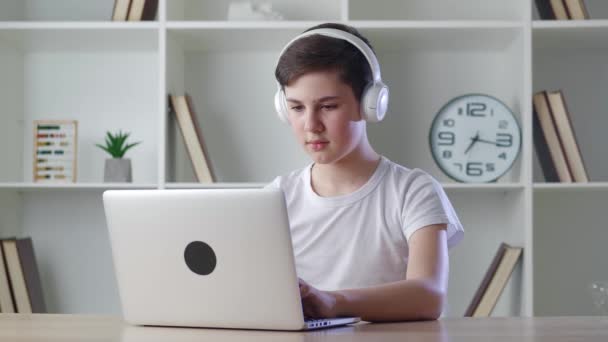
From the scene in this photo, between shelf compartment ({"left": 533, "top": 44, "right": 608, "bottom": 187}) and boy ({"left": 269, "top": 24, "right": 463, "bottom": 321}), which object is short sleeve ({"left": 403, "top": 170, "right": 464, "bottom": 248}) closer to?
boy ({"left": 269, "top": 24, "right": 463, "bottom": 321})

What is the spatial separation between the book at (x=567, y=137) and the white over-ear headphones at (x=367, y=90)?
3.52 feet

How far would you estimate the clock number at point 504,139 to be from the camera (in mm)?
2621

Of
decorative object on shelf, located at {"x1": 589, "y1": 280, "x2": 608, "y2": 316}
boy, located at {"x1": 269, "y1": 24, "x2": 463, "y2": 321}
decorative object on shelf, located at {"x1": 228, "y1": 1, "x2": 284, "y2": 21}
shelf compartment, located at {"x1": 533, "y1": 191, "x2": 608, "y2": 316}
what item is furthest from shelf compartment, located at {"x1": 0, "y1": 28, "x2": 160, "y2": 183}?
decorative object on shelf, located at {"x1": 589, "y1": 280, "x2": 608, "y2": 316}

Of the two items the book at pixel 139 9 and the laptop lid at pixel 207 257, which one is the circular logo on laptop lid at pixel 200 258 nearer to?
the laptop lid at pixel 207 257

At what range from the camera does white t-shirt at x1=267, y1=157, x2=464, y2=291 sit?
1.71 meters

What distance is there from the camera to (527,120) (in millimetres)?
2564

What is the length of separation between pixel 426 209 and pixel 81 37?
4.82 ft

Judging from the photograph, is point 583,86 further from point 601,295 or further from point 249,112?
point 249,112

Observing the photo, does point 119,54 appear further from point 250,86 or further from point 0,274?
point 0,274

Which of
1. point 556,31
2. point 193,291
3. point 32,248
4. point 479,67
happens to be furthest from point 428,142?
point 193,291

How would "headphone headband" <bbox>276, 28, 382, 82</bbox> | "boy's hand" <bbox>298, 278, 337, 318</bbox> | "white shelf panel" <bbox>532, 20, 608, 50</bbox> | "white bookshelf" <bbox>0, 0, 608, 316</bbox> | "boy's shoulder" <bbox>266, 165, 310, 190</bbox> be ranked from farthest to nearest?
"white bookshelf" <bbox>0, 0, 608, 316</bbox> → "white shelf panel" <bbox>532, 20, 608, 50</bbox> → "boy's shoulder" <bbox>266, 165, 310, 190</bbox> → "headphone headband" <bbox>276, 28, 382, 82</bbox> → "boy's hand" <bbox>298, 278, 337, 318</bbox>

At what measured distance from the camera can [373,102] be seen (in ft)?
5.45

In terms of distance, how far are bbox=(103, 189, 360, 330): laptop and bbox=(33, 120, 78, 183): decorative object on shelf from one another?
1612 mm

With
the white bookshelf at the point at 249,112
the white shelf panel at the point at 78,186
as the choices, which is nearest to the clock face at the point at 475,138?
the white bookshelf at the point at 249,112
